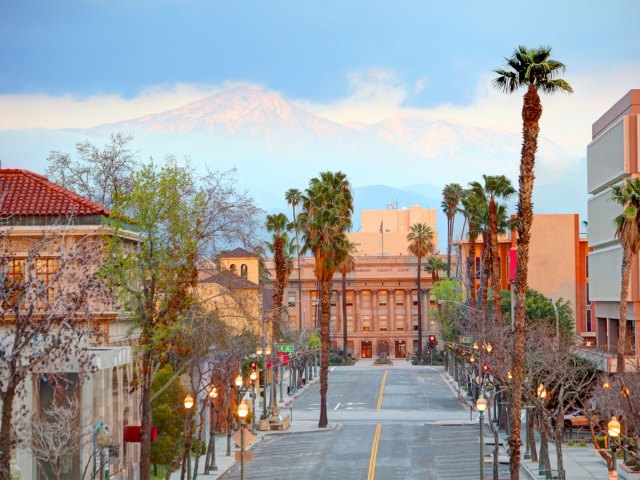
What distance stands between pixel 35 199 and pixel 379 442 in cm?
2626

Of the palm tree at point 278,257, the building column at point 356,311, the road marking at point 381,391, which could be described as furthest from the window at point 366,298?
the palm tree at point 278,257

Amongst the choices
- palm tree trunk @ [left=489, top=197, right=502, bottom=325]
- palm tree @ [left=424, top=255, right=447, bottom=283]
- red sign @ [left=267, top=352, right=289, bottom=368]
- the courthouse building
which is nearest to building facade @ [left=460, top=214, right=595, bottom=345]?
palm tree @ [left=424, top=255, right=447, bottom=283]

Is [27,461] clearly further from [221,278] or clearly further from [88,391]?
[221,278]

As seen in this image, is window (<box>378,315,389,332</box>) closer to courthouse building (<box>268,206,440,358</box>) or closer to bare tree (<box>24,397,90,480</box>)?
courthouse building (<box>268,206,440,358</box>)

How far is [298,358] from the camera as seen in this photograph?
350 feet

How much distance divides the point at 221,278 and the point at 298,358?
4900 centimetres

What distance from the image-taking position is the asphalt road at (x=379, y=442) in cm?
5362

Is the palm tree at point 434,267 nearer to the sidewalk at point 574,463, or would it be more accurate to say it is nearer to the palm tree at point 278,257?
the palm tree at point 278,257

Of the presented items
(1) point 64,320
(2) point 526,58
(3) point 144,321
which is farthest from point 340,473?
(1) point 64,320

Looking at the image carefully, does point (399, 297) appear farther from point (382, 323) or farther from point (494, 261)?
point (494, 261)

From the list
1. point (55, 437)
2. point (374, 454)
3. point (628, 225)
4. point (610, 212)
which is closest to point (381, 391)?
point (610, 212)

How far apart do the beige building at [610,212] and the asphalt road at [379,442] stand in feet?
42.8

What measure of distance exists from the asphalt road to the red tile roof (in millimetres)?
14764

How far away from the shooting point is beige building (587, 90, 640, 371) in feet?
263
